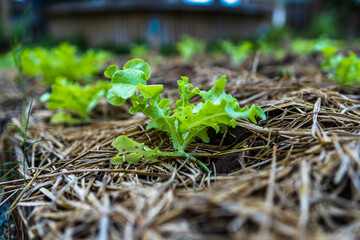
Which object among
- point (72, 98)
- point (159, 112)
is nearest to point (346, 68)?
point (159, 112)

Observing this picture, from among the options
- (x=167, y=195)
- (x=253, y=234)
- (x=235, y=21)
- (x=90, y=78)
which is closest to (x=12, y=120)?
(x=90, y=78)

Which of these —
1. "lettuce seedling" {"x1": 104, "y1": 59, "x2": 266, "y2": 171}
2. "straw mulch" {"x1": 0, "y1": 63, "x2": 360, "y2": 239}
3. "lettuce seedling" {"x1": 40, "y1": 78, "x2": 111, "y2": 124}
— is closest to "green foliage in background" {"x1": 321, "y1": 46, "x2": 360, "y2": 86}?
"straw mulch" {"x1": 0, "y1": 63, "x2": 360, "y2": 239}

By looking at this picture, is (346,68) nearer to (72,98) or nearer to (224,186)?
(224,186)

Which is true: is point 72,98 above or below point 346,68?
below

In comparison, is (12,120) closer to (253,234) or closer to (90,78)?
(90,78)

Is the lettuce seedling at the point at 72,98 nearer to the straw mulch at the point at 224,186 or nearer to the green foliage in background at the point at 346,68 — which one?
the straw mulch at the point at 224,186

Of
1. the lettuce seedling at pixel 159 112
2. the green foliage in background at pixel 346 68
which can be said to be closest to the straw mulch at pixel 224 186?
the lettuce seedling at pixel 159 112
